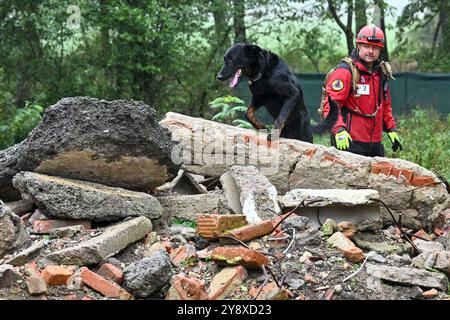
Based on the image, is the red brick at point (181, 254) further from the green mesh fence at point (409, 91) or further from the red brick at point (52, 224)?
the green mesh fence at point (409, 91)

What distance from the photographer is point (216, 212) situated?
17.9 ft

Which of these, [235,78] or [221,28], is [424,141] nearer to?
[235,78]

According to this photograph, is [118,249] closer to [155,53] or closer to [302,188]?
[302,188]

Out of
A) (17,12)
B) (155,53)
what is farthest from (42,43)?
(155,53)

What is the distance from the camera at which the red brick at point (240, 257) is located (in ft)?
14.0

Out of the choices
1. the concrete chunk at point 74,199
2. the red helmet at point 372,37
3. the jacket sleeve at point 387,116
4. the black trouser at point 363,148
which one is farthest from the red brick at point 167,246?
the jacket sleeve at point 387,116

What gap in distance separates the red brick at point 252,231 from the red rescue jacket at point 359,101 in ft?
5.69

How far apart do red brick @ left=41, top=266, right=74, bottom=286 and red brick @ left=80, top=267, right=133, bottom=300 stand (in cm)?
9

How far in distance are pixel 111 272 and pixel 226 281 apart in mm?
654

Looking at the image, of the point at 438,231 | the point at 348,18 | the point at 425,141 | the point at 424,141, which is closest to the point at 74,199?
the point at 438,231

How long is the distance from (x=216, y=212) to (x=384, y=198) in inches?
50.6

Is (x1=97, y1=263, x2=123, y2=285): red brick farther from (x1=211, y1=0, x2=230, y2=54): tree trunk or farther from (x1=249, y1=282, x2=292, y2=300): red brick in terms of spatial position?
(x1=211, y1=0, x2=230, y2=54): tree trunk

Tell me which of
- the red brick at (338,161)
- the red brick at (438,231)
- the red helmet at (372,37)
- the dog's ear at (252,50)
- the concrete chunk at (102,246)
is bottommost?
the red brick at (438,231)

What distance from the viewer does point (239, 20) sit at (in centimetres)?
1556
